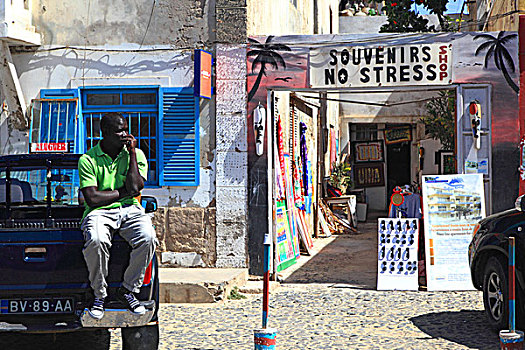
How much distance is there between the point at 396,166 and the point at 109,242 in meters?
18.8

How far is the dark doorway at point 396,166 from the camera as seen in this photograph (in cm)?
2330

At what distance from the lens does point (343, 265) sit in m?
12.1

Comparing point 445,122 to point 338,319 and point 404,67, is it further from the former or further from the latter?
point 338,319

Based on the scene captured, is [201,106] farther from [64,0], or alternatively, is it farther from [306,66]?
[64,0]

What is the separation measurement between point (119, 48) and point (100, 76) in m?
0.50

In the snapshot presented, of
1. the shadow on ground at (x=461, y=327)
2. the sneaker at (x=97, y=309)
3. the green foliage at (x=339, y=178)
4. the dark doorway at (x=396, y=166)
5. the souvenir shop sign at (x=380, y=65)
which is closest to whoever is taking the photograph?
the sneaker at (x=97, y=309)

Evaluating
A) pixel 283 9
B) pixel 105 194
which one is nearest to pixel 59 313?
pixel 105 194

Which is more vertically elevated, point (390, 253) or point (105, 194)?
point (105, 194)

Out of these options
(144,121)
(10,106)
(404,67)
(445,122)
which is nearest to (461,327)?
(404,67)

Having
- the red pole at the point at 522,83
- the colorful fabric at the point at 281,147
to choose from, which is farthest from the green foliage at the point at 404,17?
the red pole at the point at 522,83

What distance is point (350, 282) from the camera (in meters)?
10.2

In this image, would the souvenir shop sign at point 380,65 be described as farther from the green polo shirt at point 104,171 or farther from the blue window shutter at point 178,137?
the green polo shirt at point 104,171

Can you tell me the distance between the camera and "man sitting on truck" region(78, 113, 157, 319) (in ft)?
17.6

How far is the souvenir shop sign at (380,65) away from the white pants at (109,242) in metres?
4.97
